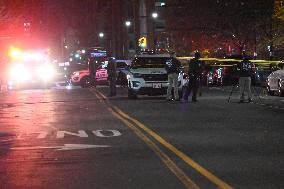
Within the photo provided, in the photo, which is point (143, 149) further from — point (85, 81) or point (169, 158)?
point (85, 81)

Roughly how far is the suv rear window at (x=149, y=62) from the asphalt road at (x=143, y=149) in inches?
321

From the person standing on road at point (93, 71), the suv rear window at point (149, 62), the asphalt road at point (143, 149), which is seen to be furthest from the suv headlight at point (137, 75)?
the person standing on road at point (93, 71)

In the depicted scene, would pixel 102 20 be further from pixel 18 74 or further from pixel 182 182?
pixel 182 182

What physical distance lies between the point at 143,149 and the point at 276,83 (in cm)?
2122

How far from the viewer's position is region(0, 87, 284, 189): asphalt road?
10430mm

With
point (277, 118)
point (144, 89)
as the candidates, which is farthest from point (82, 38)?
point (277, 118)

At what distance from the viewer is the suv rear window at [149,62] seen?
109 feet

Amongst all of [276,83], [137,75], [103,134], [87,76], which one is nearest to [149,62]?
[137,75]

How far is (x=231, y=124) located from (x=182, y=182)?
9364 millimetres

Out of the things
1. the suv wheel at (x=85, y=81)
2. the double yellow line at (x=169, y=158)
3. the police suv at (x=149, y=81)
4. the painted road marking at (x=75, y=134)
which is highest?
the police suv at (x=149, y=81)

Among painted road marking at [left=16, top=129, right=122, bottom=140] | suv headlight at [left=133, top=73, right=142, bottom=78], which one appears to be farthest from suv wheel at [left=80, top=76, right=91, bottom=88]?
painted road marking at [left=16, top=129, right=122, bottom=140]

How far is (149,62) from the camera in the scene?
3375cm

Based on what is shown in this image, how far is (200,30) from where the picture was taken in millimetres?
75938

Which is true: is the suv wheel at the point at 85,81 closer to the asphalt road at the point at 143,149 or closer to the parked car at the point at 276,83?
the parked car at the point at 276,83
